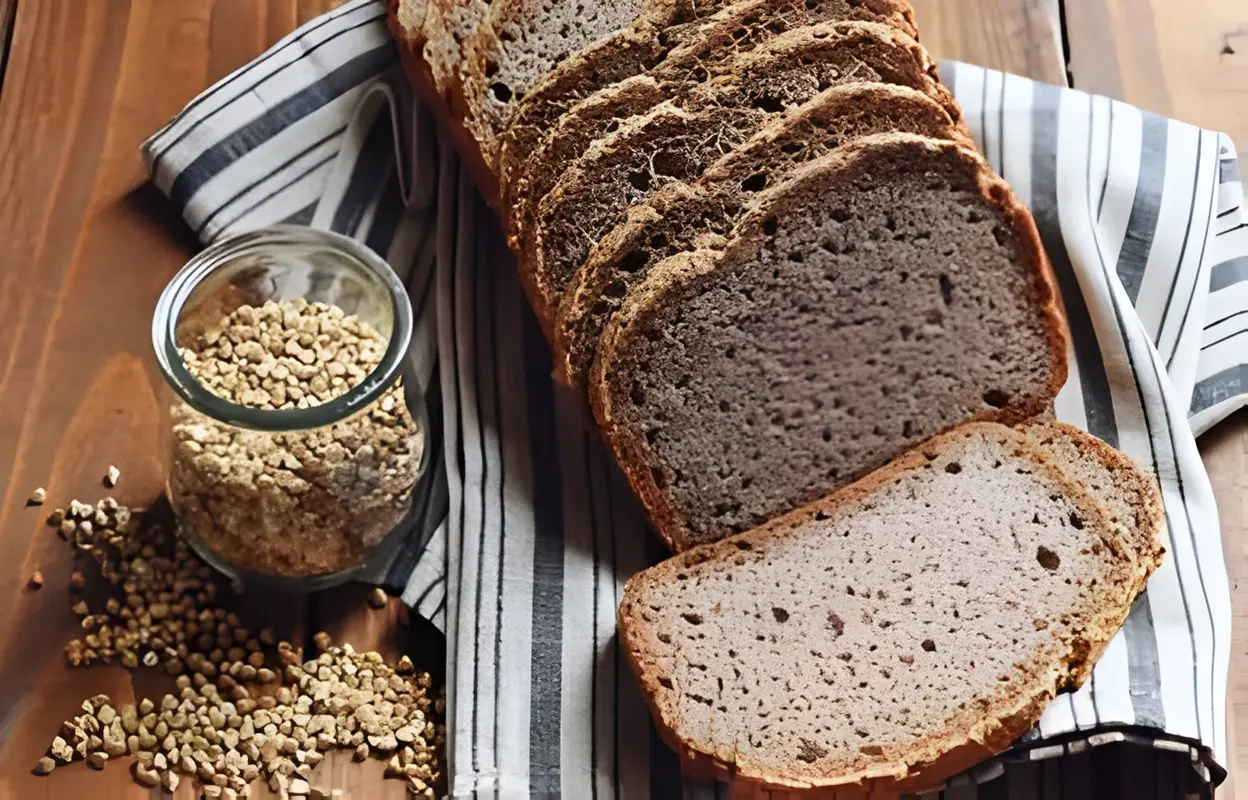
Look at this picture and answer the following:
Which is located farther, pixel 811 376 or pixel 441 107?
pixel 441 107

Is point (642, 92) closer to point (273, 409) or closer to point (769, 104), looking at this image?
point (769, 104)

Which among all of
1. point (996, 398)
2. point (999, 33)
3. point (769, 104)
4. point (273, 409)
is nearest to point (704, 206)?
point (769, 104)

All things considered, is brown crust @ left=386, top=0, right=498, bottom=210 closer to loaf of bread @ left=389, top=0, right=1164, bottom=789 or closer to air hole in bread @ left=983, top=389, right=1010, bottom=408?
loaf of bread @ left=389, top=0, right=1164, bottom=789

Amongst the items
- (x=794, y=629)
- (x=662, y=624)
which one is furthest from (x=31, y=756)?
(x=794, y=629)

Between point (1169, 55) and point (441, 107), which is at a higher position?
point (1169, 55)

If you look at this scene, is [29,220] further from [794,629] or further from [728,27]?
[794,629]
